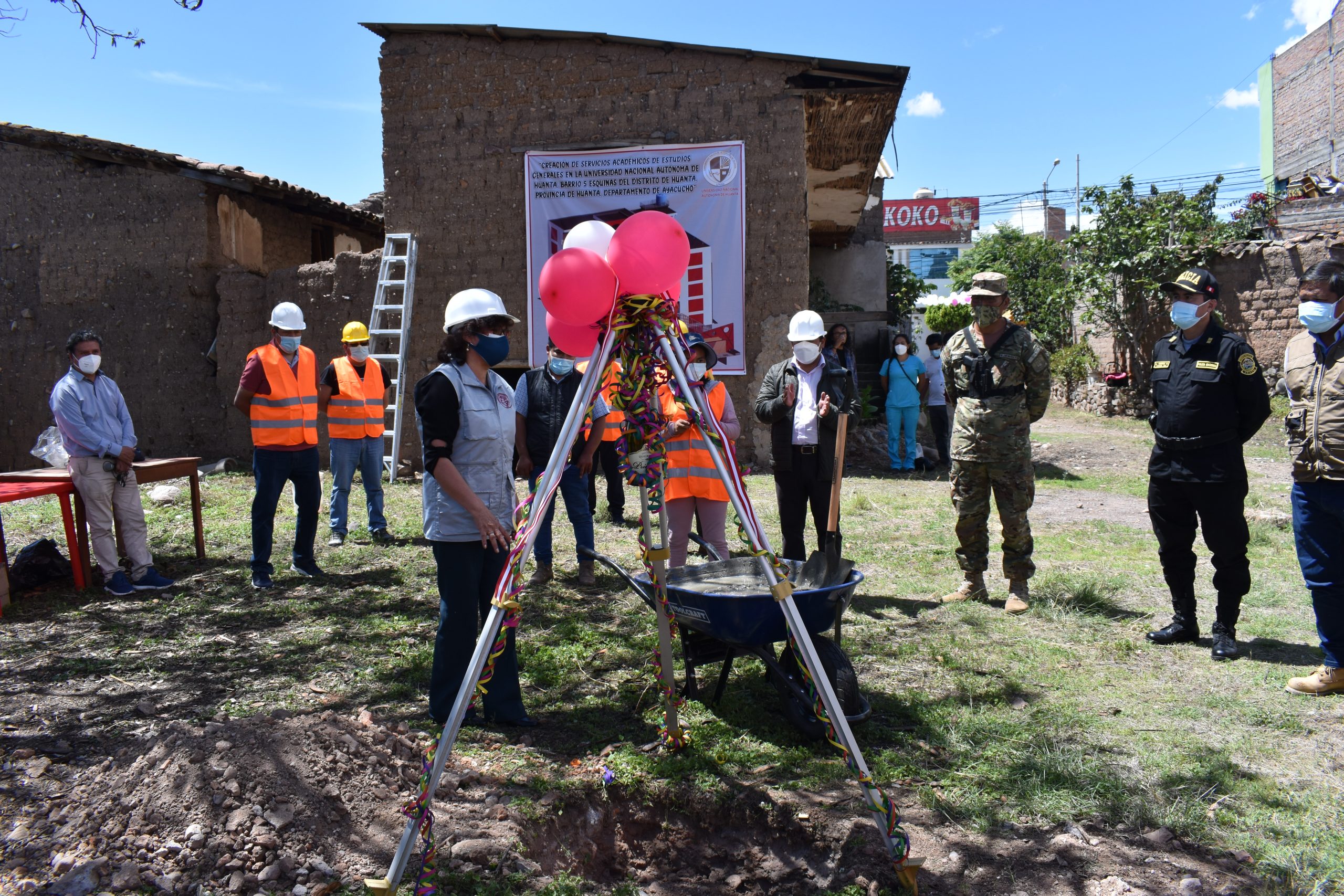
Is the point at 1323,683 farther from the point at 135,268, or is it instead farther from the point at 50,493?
the point at 135,268

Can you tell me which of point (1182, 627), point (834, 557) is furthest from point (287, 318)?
point (1182, 627)

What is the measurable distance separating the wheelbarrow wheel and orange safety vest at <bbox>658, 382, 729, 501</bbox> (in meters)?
1.58

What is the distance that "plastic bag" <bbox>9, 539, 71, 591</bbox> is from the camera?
6.37 meters

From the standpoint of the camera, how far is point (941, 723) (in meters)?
3.83

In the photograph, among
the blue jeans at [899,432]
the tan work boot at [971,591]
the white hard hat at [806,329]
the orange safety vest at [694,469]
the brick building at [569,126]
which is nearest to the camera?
the orange safety vest at [694,469]

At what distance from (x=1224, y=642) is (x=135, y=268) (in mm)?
13062

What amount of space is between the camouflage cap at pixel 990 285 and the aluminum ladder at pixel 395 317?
7429mm

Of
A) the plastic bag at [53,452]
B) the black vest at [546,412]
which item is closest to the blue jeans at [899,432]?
the black vest at [546,412]

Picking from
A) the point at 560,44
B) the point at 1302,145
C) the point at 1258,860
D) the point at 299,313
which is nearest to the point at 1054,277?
the point at 1302,145

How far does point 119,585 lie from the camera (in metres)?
6.14

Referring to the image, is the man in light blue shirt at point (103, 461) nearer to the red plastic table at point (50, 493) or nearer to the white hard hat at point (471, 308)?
the red plastic table at point (50, 493)

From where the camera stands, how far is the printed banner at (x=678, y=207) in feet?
34.1

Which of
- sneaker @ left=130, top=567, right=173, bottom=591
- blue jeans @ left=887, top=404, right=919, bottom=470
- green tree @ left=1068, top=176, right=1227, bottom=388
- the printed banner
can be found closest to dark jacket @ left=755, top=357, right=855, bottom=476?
sneaker @ left=130, top=567, right=173, bottom=591

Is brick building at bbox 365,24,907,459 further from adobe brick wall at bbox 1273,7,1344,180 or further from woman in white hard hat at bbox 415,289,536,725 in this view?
adobe brick wall at bbox 1273,7,1344,180
